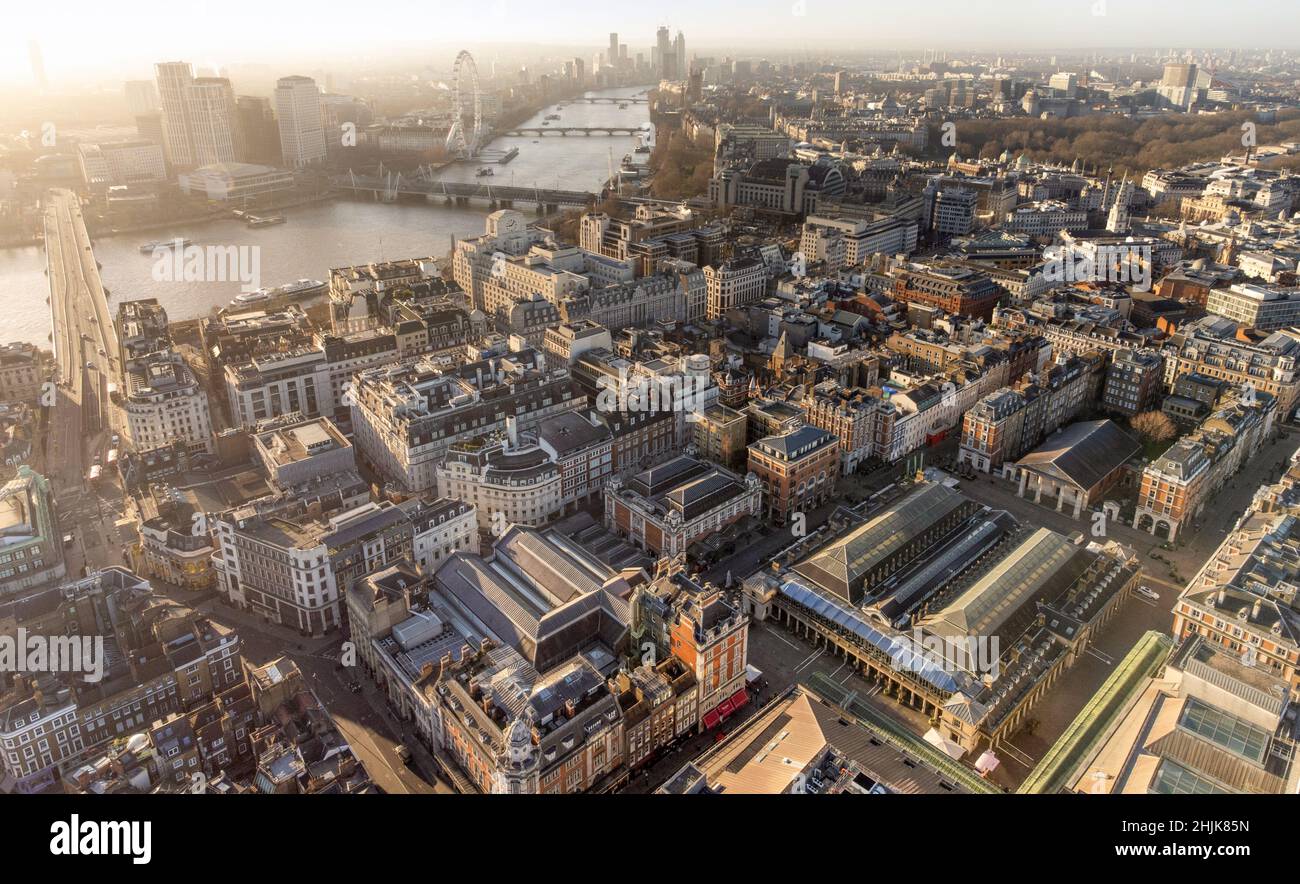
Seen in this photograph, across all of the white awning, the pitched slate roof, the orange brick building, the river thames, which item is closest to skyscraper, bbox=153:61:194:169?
the river thames

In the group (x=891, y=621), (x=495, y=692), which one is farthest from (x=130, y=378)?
(x=891, y=621)

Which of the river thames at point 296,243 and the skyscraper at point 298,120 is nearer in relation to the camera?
the river thames at point 296,243

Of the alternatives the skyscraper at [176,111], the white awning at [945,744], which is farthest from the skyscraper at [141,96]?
the white awning at [945,744]

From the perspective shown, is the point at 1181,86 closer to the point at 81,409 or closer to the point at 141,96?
the point at 141,96

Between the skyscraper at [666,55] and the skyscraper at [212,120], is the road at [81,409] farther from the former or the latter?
the skyscraper at [666,55]

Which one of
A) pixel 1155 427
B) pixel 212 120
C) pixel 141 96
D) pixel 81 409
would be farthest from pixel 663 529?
pixel 141 96

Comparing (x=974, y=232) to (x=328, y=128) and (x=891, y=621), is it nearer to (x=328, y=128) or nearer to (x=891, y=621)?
(x=891, y=621)
